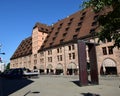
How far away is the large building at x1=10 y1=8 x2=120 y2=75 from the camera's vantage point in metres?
45.6

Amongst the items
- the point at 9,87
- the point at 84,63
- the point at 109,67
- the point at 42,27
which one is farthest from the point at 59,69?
the point at 9,87

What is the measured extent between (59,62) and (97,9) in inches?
2041

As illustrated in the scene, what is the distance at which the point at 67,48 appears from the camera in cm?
5728

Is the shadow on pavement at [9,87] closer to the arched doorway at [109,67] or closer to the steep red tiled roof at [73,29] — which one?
the arched doorway at [109,67]

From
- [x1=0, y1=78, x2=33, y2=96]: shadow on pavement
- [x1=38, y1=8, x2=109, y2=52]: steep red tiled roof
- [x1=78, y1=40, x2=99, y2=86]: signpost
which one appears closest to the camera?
[x1=0, y1=78, x2=33, y2=96]: shadow on pavement

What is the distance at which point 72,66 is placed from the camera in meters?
54.5

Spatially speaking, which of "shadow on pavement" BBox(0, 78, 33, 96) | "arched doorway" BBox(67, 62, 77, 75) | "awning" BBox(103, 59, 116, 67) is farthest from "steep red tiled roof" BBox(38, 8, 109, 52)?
"shadow on pavement" BBox(0, 78, 33, 96)

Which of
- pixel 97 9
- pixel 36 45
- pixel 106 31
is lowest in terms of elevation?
pixel 106 31

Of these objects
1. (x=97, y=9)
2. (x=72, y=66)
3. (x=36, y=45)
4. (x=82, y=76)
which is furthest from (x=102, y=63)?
(x=97, y=9)

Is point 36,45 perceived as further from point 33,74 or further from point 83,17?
point 33,74

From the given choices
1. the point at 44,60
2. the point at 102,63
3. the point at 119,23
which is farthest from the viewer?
the point at 44,60

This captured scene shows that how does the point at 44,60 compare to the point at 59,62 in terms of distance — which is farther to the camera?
the point at 44,60

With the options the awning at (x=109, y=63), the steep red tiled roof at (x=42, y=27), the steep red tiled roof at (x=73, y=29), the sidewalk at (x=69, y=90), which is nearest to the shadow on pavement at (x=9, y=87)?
the sidewalk at (x=69, y=90)

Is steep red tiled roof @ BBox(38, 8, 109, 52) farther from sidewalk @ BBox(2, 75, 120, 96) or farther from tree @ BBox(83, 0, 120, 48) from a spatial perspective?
tree @ BBox(83, 0, 120, 48)
